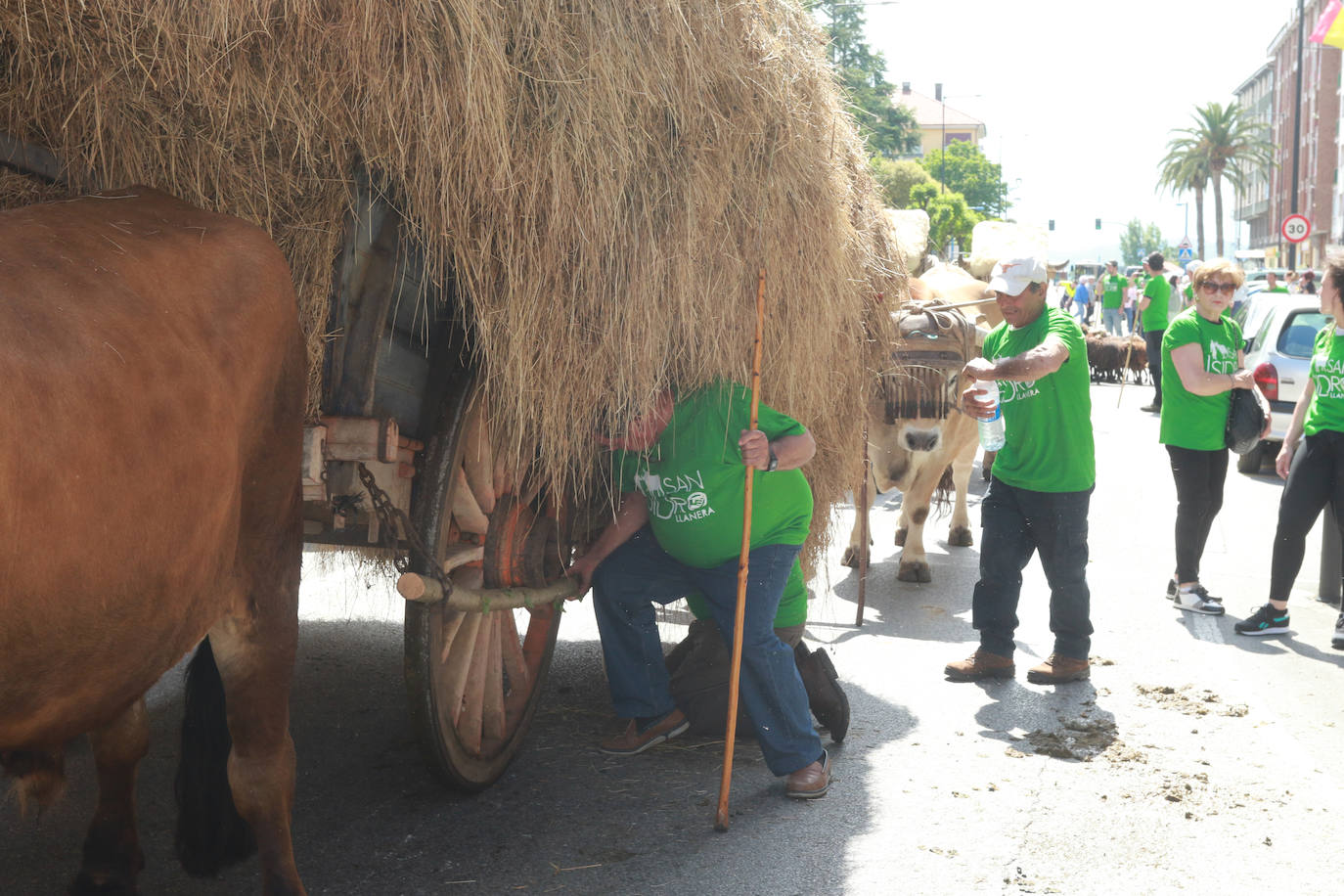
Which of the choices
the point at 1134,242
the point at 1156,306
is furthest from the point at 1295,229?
the point at 1134,242

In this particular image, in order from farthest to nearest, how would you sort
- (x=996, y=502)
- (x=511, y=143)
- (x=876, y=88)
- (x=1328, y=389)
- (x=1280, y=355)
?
1. (x=876, y=88)
2. (x=1280, y=355)
3. (x=1328, y=389)
4. (x=996, y=502)
5. (x=511, y=143)

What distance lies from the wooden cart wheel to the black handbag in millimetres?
4124

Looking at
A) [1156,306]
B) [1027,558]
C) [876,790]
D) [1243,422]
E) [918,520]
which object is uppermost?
[1156,306]

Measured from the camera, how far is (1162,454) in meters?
13.2

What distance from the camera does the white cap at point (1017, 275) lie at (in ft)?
17.9

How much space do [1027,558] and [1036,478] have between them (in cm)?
42

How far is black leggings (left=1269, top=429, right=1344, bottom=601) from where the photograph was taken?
6289mm

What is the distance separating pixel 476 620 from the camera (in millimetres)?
4035

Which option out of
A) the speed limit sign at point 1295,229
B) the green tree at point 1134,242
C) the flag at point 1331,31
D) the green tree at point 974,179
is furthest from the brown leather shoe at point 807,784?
the green tree at point 1134,242

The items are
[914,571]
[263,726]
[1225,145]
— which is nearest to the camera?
[263,726]

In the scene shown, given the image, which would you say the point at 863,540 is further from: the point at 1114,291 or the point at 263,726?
the point at 1114,291

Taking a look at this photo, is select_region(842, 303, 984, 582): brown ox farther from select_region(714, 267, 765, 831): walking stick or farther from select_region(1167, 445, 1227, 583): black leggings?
select_region(714, 267, 765, 831): walking stick

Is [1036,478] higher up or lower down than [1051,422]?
lower down

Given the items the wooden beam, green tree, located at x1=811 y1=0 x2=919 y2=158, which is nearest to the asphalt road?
the wooden beam
